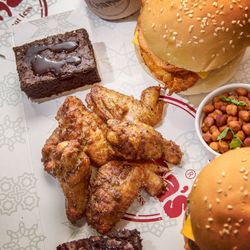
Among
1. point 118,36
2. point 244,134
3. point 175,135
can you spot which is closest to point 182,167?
point 175,135

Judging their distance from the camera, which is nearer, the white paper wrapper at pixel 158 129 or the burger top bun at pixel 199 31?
the burger top bun at pixel 199 31

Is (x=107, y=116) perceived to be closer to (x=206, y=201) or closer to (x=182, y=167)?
(x=182, y=167)

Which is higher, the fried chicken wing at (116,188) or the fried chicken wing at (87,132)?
the fried chicken wing at (87,132)

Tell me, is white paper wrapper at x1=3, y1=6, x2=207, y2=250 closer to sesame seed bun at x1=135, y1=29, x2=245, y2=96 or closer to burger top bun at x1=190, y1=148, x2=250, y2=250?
sesame seed bun at x1=135, y1=29, x2=245, y2=96

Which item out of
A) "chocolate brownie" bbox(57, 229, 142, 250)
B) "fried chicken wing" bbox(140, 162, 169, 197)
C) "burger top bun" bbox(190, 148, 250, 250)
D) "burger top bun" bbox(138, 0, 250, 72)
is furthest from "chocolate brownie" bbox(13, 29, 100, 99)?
"burger top bun" bbox(190, 148, 250, 250)

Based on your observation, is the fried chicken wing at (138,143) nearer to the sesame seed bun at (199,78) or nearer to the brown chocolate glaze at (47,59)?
the sesame seed bun at (199,78)

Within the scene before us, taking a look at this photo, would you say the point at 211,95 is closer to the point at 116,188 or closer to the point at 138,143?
the point at 138,143

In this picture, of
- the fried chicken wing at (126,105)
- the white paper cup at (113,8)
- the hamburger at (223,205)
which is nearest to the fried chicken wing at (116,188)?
the fried chicken wing at (126,105)
